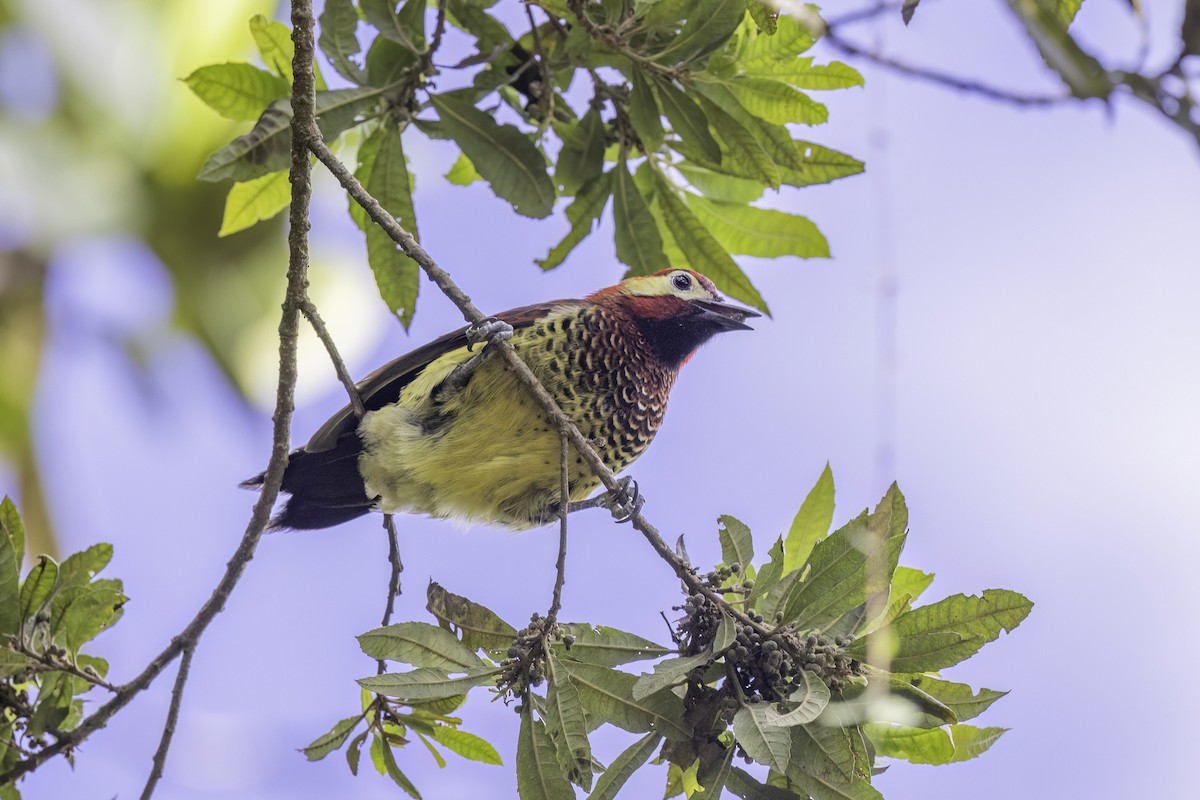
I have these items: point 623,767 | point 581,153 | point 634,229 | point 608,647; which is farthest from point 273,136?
point 623,767

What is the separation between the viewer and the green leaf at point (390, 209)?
156 inches

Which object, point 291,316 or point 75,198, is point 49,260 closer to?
point 75,198

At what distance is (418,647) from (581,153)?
1.93 m

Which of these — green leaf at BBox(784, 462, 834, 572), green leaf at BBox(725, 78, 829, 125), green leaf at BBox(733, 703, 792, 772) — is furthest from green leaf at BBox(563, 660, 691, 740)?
green leaf at BBox(725, 78, 829, 125)

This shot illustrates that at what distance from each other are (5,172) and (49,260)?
664 millimetres

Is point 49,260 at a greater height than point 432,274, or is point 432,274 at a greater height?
point 49,260

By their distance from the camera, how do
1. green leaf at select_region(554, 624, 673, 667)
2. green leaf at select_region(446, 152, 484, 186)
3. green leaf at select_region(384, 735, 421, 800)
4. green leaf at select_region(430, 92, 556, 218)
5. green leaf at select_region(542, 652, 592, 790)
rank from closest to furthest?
green leaf at select_region(542, 652, 592, 790)
green leaf at select_region(554, 624, 673, 667)
green leaf at select_region(384, 735, 421, 800)
green leaf at select_region(430, 92, 556, 218)
green leaf at select_region(446, 152, 484, 186)

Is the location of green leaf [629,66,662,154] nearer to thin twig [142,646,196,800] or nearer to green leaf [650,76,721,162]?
green leaf [650,76,721,162]

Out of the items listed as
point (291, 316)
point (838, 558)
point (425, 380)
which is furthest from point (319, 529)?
point (838, 558)

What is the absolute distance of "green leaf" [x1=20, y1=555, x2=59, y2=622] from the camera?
3234 mm

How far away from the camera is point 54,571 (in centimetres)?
326

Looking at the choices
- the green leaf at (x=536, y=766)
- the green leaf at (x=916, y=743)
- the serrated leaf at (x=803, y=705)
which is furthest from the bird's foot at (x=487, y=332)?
the green leaf at (x=916, y=743)

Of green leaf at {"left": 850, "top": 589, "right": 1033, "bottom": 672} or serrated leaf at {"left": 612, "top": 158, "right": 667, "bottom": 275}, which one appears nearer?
green leaf at {"left": 850, "top": 589, "right": 1033, "bottom": 672}

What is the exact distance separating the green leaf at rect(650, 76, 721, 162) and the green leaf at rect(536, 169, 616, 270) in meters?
0.53
